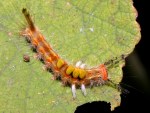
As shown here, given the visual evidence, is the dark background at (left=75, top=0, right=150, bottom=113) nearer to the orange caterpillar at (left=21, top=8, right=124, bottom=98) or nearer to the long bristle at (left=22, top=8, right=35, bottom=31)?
the orange caterpillar at (left=21, top=8, right=124, bottom=98)

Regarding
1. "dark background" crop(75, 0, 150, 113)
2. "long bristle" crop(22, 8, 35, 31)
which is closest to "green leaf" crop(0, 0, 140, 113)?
"long bristle" crop(22, 8, 35, 31)

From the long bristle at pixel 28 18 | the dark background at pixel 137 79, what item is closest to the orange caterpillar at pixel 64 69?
the long bristle at pixel 28 18

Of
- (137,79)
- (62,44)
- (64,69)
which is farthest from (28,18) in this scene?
(137,79)

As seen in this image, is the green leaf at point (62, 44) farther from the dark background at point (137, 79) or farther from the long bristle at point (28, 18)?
the dark background at point (137, 79)

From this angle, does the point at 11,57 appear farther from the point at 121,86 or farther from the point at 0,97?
the point at 121,86

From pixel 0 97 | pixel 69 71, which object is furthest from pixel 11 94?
pixel 69 71
